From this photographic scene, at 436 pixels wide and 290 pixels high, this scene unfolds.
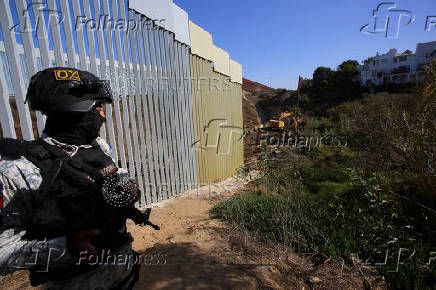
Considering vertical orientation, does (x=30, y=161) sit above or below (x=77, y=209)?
above

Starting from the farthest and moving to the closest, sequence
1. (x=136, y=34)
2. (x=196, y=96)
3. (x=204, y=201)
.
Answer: (x=196, y=96)
(x=204, y=201)
(x=136, y=34)

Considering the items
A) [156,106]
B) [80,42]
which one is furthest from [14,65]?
[156,106]

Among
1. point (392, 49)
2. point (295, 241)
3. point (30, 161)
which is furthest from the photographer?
point (392, 49)

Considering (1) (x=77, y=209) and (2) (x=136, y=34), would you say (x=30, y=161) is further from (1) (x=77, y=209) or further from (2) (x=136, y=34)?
(2) (x=136, y=34)

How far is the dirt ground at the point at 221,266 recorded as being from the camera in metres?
2.33

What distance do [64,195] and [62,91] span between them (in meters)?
0.57

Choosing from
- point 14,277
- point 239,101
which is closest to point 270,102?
point 239,101

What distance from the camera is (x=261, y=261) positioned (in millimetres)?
2646

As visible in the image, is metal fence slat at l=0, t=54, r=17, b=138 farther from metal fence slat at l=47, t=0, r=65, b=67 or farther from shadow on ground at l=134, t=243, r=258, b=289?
shadow on ground at l=134, t=243, r=258, b=289

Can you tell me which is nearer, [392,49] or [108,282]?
[108,282]

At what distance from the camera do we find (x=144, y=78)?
4207 millimetres

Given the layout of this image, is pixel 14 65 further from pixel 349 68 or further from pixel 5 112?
pixel 349 68

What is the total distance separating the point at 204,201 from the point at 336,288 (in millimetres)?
3243

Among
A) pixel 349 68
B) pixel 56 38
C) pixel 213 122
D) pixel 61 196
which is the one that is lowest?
pixel 213 122
